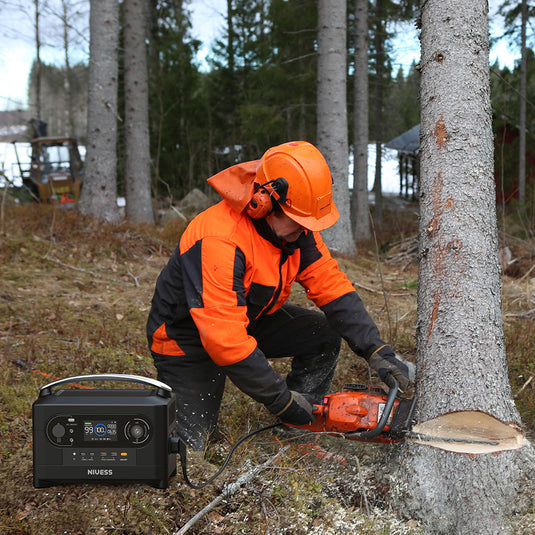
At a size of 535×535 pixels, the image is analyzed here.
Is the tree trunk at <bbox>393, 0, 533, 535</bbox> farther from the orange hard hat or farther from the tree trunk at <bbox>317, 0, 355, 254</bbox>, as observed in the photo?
the tree trunk at <bbox>317, 0, 355, 254</bbox>

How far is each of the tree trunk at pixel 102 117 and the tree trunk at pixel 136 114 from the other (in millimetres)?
2262

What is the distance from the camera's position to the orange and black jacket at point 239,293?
2453 mm

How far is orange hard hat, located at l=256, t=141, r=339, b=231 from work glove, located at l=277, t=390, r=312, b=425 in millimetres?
850

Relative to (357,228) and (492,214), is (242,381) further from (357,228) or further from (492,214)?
(357,228)

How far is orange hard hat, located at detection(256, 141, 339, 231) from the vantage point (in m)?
2.49

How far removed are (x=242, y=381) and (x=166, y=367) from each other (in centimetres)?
63

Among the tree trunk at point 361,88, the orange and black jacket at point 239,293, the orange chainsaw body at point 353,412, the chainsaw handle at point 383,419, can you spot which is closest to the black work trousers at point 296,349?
the orange and black jacket at point 239,293

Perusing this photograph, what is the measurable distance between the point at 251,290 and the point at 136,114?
30.7ft

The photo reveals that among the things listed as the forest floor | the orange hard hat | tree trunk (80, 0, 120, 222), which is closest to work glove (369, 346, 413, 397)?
the forest floor

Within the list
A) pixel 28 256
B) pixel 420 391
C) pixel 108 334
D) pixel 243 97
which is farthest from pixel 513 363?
pixel 243 97

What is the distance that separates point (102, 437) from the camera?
2.04 meters

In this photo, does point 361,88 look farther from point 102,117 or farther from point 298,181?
point 298,181

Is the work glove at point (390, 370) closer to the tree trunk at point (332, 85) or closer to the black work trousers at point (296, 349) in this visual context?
the black work trousers at point (296, 349)

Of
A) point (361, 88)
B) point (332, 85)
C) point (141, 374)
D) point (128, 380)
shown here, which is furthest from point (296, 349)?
point (361, 88)
